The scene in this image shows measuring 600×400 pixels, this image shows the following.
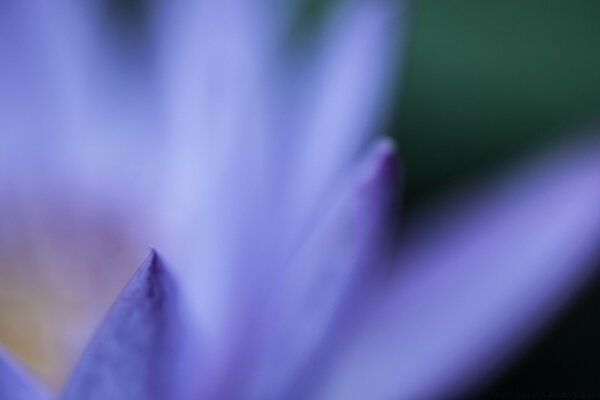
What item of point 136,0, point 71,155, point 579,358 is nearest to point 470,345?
point 579,358

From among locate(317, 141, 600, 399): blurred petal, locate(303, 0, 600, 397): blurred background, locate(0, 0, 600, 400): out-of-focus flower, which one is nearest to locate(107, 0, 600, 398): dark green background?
locate(303, 0, 600, 397): blurred background

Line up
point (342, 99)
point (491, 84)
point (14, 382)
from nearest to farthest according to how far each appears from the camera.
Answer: point (14, 382) < point (342, 99) < point (491, 84)

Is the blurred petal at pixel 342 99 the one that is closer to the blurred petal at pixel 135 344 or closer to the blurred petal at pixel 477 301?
the blurred petal at pixel 477 301

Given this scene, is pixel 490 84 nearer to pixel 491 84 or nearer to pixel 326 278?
pixel 491 84

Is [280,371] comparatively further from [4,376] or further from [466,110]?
[466,110]

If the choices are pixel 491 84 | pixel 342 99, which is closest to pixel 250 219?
pixel 342 99
